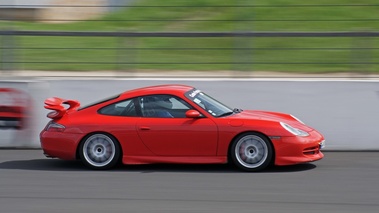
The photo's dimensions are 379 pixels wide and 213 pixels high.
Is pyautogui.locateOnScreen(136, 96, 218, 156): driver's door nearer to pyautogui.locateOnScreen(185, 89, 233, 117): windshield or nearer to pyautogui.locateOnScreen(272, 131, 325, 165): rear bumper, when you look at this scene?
pyautogui.locateOnScreen(185, 89, 233, 117): windshield

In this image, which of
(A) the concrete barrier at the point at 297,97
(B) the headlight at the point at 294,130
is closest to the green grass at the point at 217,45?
(A) the concrete barrier at the point at 297,97

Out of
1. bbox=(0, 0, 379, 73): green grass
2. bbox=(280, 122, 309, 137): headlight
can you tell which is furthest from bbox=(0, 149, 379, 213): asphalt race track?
bbox=(0, 0, 379, 73): green grass

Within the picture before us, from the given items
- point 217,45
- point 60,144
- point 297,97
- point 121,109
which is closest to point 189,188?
point 121,109

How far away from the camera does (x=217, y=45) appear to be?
12953mm

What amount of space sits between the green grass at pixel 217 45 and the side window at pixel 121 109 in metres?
2.42

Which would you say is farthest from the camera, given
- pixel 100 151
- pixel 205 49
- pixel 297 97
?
pixel 205 49

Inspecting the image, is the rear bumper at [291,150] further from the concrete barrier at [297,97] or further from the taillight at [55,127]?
the taillight at [55,127]

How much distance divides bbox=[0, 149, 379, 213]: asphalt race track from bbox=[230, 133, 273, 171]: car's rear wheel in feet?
0.44

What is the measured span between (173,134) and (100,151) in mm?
1055

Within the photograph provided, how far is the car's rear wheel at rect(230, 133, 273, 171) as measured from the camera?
965 cm

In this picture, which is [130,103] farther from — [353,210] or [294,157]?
[353,210]

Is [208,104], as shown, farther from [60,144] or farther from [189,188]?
[60,144]

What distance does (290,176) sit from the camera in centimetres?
936

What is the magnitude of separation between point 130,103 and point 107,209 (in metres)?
2.93
